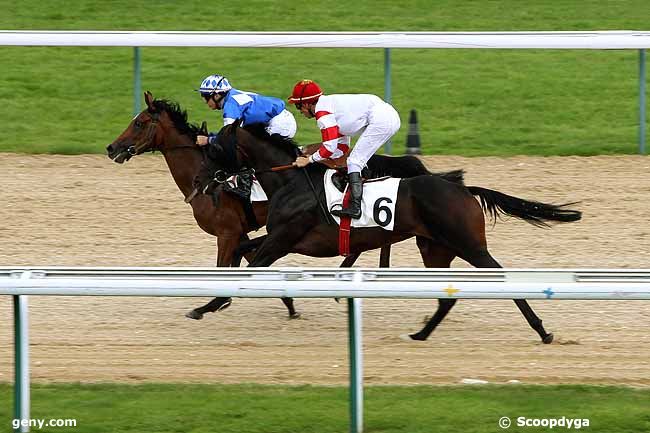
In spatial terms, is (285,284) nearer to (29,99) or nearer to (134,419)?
(134,419)

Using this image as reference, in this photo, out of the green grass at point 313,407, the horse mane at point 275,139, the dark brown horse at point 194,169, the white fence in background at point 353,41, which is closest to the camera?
the green grass at point 313,407

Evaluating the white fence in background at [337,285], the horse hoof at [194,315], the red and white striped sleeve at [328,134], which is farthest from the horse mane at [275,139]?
the white fence in background at [337,285]

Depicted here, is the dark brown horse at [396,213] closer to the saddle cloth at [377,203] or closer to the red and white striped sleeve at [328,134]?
the saddle cloth at [377,203]

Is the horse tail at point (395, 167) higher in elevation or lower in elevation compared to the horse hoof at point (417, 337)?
higher

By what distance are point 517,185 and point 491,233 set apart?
50.6 inches

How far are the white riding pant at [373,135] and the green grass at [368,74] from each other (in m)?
5.08

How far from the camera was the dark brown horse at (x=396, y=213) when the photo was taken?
833 centimetres

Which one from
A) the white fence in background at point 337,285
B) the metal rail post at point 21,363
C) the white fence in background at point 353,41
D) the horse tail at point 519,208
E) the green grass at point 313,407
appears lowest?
the green grass at point 313,407

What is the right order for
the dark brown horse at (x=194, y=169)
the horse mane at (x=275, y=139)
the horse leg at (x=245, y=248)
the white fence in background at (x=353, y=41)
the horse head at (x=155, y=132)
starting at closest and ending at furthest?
the horse leg at (x=245, y=248) → the horse mane at (x=275, y=139) → the dark brown horse at (x=194, y=169) → the horse head at (x=155, y=132) → the white fence in background at (x=353, y=41)

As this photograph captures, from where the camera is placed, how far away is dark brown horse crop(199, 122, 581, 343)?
27.3 feet

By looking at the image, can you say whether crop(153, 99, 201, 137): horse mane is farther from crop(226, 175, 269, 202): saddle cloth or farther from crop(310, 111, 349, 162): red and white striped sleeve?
crop(310, 111, 349, 162): red and white striped sleeve

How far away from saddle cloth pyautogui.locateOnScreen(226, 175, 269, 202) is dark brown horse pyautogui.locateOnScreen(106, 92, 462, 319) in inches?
2.2

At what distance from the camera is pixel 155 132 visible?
9.59 m

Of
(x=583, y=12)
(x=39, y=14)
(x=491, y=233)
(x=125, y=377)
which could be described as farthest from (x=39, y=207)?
(x=583, y=12)
